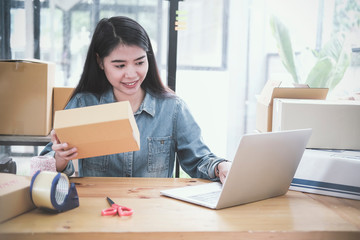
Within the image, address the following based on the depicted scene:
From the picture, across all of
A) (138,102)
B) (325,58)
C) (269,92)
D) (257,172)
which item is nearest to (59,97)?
(138,102)

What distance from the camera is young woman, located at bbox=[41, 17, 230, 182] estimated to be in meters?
1.61

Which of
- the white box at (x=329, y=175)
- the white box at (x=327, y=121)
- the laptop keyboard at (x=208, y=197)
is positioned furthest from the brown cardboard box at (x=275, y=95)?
the laptop keyboard at (x=208, y=197)

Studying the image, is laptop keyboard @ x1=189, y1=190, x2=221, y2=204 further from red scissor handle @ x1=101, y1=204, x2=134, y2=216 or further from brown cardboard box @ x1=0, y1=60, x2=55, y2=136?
brown cardboard box @ x1=0, y1=60, x2=55, y2=136

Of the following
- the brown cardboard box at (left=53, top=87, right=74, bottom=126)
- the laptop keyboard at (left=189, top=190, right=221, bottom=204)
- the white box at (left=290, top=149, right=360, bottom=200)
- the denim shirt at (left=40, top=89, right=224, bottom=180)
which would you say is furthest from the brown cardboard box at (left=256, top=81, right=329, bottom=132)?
the brown cardboard box at (left=53, top=87, right=74, bottom=126)

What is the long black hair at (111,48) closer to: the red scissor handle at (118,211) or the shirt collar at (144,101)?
the shirt collar at (144,101)

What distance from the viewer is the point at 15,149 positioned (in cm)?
265

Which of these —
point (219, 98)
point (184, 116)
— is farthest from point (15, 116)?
point (219, 98)

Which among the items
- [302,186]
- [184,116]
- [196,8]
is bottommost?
[302,186]

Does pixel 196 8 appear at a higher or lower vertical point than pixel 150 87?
higher

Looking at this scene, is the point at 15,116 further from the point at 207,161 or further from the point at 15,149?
the point at 207,161

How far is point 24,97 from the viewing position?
2242mm

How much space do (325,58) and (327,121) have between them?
1.64 meters

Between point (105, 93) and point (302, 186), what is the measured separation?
0.93m

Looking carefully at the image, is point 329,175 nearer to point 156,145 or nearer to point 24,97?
point 156,145
